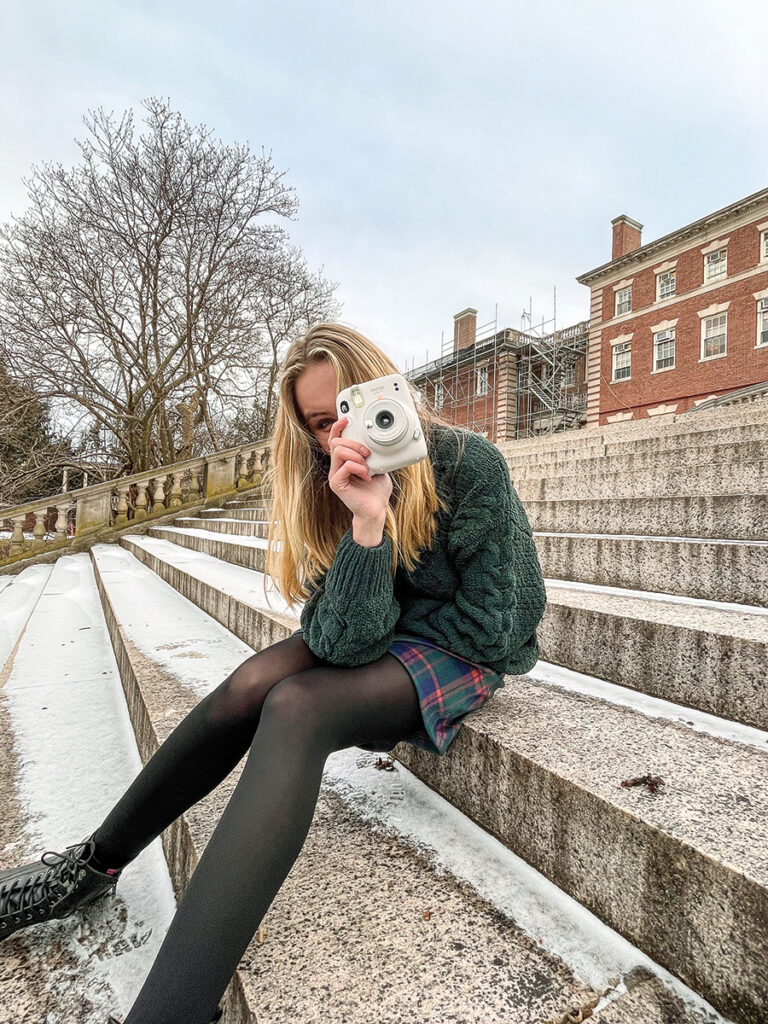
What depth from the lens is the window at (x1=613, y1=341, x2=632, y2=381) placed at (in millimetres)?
16344

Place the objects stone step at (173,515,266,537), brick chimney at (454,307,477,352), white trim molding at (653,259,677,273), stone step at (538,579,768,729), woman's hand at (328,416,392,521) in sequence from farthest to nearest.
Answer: brick chimney at (454,307,477,352) → white trim molding at (653,259,677,273) → stone step at (173,515,266,537) → stone step at (538,579,768,729) → woman's hand at (328,416,392,521)

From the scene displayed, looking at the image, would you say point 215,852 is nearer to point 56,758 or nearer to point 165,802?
point 165,802

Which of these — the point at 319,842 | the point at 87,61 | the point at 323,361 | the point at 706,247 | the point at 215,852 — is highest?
Result: the point at 706,247

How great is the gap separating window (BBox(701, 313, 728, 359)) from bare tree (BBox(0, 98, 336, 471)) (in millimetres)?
11569

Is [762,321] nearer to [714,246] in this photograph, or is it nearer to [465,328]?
[714,246]

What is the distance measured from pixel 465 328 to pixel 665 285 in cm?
878

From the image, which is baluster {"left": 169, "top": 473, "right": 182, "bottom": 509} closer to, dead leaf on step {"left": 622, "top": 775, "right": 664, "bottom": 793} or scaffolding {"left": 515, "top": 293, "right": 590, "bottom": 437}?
dead leaf on step {"left": 622, "top": 775, "right": 664, "bottom": 793}

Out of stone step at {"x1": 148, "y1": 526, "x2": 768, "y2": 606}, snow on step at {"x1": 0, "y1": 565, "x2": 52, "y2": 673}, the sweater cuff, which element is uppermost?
the sweater cuff

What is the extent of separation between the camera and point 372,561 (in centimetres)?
97

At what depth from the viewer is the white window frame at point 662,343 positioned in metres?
15.1

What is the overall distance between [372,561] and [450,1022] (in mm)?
632

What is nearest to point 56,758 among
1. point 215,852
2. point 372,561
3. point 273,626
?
point 273,626

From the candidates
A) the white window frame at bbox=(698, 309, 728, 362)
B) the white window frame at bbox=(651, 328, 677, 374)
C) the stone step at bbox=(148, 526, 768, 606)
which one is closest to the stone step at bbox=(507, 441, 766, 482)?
the stone step at bbox=(148, 526, 768, 606)

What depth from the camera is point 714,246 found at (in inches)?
560
